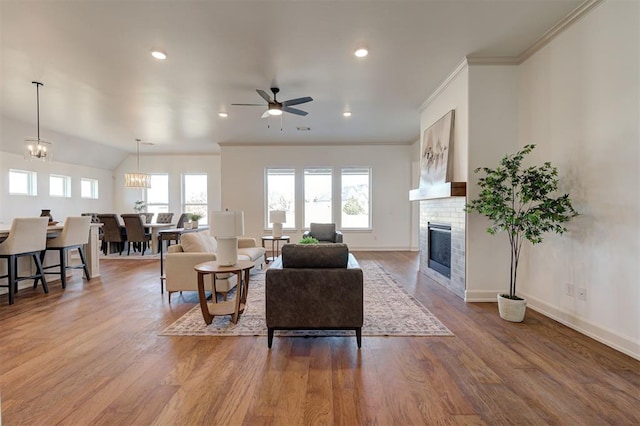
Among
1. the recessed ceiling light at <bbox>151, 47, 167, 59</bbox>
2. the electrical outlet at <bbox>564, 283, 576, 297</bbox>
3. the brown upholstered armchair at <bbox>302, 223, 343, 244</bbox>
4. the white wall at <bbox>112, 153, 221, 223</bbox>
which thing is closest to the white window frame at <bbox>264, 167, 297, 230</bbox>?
the brown upholstered armchair at <bbox>302, 223, 343, 244</bbox>

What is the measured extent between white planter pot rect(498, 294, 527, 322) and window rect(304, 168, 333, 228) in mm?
5261

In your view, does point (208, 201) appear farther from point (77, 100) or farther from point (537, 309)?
point (537, 309)

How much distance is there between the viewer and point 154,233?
743 centimetres

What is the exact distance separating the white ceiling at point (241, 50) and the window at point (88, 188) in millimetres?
3383

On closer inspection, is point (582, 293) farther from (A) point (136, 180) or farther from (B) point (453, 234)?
(A) point (136, 180)

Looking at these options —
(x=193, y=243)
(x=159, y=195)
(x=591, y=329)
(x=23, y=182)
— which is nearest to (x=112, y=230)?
(x=23, y=182)

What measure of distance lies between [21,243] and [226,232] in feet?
10.0

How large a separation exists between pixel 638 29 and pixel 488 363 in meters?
2.85

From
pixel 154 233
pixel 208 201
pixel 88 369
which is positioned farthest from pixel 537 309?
pixel 208 201

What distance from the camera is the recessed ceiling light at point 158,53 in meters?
3.26

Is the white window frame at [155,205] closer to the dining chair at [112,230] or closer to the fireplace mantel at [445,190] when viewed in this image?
the dining chair at [112,230]

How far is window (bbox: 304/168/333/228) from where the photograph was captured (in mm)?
7957

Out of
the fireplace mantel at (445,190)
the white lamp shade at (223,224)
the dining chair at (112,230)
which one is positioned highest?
the fireplace mantel at (445,190)

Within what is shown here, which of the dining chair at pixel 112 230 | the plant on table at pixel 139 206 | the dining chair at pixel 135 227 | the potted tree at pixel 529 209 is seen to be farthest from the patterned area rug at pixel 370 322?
the plant on table at pixel 139 206
